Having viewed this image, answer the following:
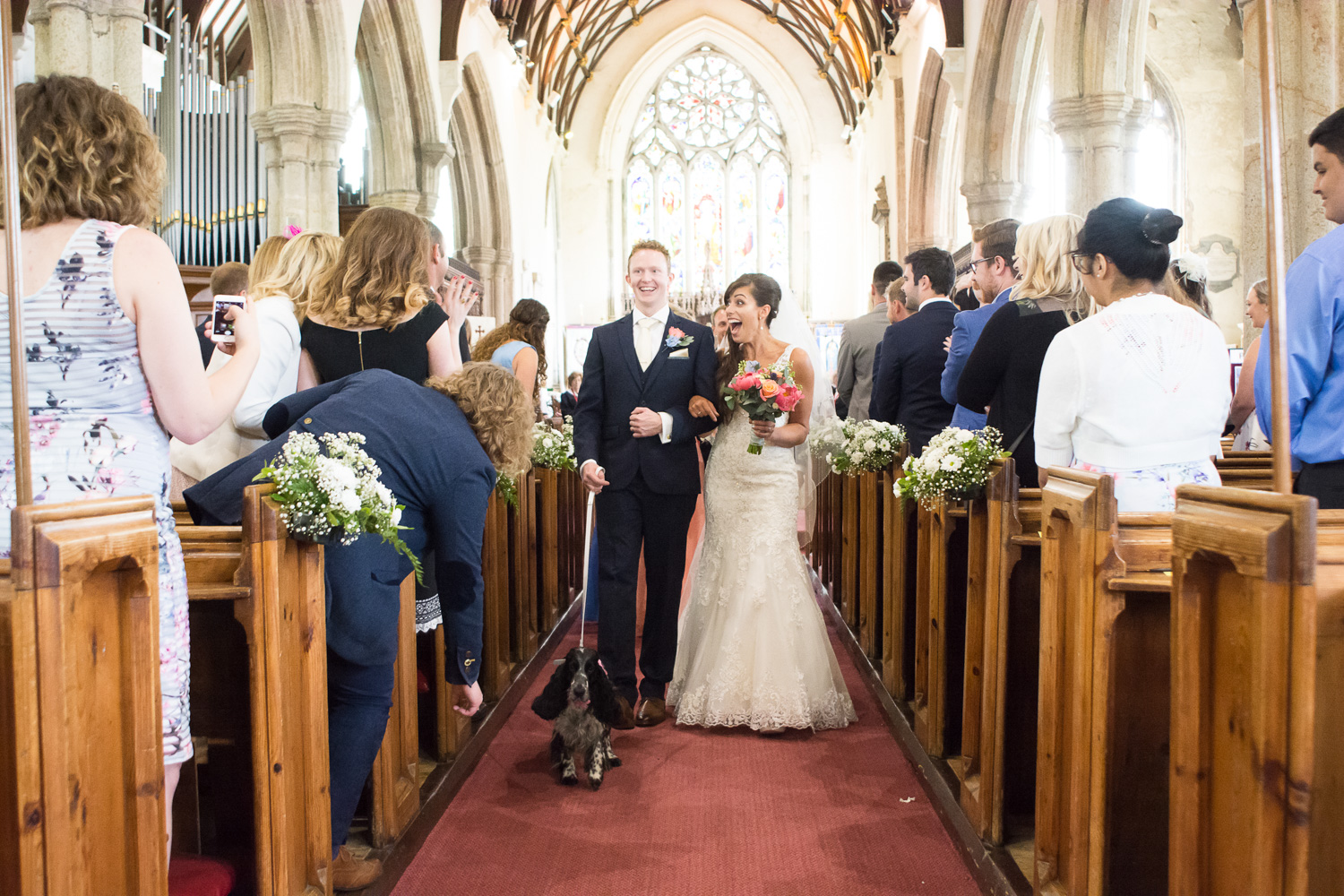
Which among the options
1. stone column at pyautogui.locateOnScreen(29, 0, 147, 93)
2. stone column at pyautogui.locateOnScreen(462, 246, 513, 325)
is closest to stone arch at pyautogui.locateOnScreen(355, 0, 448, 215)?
stone column at pyautogui.locateOnScreen(462, 246, 513, 325)

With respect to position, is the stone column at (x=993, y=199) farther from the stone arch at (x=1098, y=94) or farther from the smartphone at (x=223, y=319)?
the smartphone at (x=223, y=319)

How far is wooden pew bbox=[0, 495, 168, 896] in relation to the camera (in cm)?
107

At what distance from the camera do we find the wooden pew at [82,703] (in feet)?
3.52

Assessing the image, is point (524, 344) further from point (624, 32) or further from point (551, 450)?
point (624, 32)

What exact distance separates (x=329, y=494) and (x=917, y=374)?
106 inches

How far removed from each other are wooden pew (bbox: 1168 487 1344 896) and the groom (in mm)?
2100

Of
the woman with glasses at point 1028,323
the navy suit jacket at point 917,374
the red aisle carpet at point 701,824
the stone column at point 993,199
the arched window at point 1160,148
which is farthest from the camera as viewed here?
the arched window at point 1160,148

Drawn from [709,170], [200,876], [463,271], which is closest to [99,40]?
[200,876]

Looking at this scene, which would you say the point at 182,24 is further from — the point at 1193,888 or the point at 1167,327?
the point at 1193,888

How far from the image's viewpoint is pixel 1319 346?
1.96m

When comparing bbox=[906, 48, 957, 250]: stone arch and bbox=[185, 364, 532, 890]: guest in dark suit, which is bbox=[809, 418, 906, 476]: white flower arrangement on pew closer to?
bbox=[185, 364, 532, 890]: guest in dark suit

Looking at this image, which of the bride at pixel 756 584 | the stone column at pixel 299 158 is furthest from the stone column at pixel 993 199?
the bride at pixel 756 584

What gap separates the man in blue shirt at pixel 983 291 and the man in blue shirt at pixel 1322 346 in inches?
45.3

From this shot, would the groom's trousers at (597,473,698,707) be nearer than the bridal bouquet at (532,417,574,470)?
Yes
